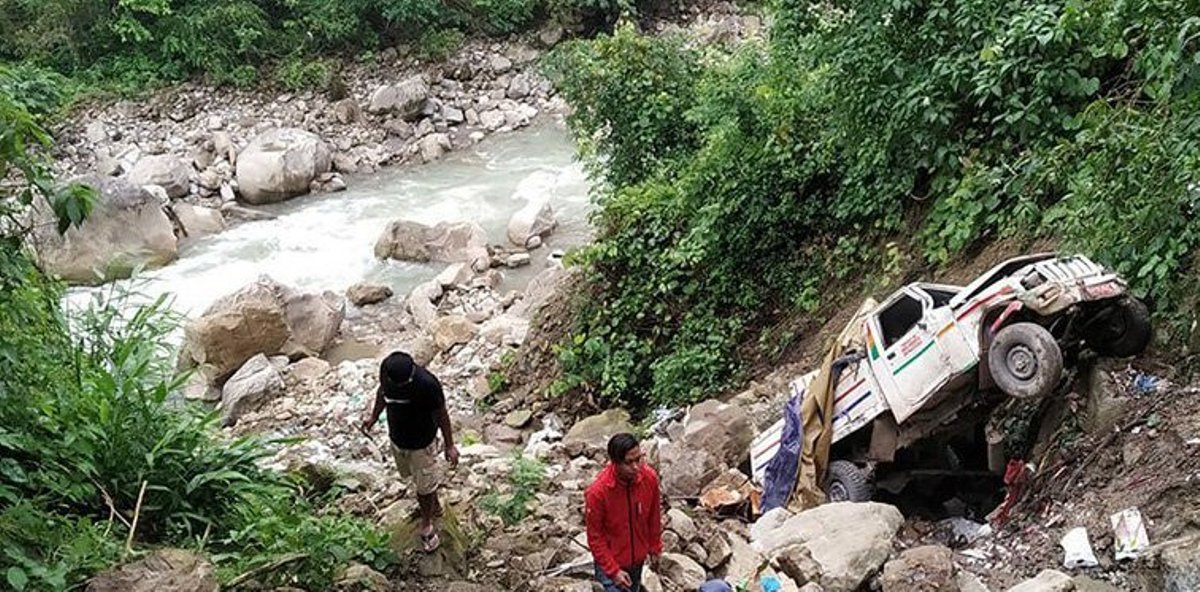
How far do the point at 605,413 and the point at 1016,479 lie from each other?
4.80 m

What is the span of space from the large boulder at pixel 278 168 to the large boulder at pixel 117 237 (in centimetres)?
260

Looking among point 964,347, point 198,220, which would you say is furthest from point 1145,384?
point 198,220

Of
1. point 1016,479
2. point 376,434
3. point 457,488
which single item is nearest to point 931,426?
point 1016,479

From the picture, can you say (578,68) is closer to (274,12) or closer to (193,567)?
(193,567)

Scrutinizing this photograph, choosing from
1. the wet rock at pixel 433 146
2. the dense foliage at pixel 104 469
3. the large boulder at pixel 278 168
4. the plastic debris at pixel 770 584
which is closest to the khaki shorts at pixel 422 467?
the dense foliage at pixel 104 469

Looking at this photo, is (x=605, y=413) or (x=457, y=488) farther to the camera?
(x=605, y=413)

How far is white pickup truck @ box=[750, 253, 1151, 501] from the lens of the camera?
18.7ft

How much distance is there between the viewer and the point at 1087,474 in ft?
19.0

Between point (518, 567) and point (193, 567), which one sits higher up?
point (193, 567)

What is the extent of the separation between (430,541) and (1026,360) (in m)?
3.60

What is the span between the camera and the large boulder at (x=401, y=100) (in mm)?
25141

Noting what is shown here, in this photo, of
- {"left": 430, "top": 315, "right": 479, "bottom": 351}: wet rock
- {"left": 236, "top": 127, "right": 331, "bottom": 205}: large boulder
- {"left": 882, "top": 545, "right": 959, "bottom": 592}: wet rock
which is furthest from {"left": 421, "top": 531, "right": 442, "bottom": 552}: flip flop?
{"left": 236, "top": 127, "right": 331, "bottom": 205}: large boulder

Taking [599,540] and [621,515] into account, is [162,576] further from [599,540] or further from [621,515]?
[621,515]

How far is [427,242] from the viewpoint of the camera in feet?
60.0
